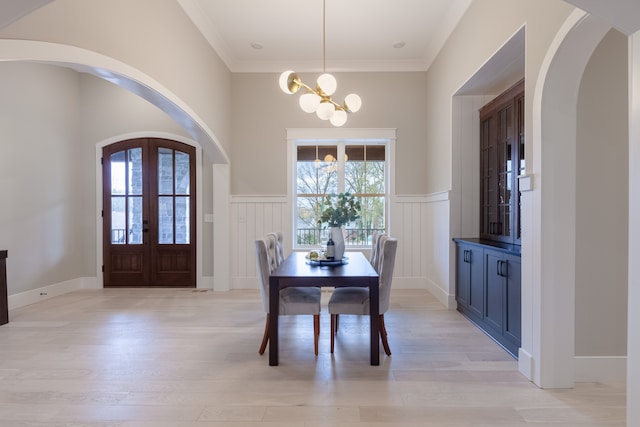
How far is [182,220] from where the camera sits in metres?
5.25

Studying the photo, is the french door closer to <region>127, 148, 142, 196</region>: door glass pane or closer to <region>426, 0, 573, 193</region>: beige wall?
<region>127, 148, 142, 196</region>: door glass pane

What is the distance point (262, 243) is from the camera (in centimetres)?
275

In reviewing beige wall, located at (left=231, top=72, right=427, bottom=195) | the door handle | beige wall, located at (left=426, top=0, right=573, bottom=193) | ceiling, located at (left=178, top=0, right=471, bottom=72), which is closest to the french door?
beige wall, located at (left=231, top=72, right=427, bottom=195)

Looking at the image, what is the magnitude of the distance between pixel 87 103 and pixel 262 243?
442 centimetres

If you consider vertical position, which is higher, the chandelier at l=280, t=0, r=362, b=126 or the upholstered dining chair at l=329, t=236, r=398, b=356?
the chandelier at l=280, t=0, r=362, b=126

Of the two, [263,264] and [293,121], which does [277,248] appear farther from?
[293,121]

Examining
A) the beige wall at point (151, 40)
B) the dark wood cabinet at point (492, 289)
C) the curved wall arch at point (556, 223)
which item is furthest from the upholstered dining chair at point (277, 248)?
the curved wall arch at point (556, 223)

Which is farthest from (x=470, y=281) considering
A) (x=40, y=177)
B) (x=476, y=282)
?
(x=40, y=177)

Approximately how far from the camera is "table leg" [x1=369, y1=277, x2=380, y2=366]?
8.40 feet

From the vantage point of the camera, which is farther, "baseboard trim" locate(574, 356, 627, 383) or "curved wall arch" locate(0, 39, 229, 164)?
"baseboard trim" locate(574, 356, 627, 383)

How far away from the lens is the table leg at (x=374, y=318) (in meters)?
2.56

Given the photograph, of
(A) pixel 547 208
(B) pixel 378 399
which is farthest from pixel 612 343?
(B) pixel 378 399

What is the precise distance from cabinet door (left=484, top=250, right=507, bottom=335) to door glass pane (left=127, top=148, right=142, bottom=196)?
4.90 meters

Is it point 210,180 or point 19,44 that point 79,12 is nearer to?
point 19,44
